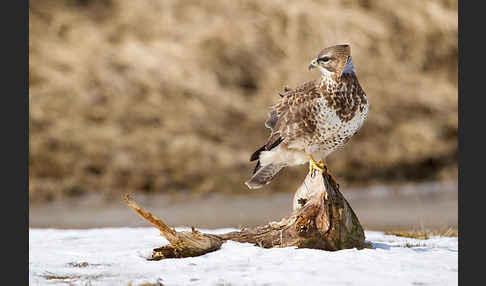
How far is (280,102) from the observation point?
6.02 meters

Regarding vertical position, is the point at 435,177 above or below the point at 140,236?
above

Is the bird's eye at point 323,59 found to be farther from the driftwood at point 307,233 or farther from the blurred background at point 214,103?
the blurred background at point 214,103

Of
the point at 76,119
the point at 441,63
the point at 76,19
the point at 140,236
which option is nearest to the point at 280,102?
the point at 140,236

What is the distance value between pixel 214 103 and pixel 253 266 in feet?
24.6

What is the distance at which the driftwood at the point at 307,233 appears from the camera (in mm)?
5258

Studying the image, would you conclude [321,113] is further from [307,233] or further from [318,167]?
[307,233]

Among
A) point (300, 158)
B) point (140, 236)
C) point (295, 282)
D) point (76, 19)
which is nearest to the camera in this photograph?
point (295, 282)

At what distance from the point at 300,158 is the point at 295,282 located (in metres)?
1.61

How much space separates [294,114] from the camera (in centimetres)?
563

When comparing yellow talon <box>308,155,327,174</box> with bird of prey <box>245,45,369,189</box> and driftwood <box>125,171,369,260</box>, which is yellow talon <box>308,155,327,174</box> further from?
driftwood <box>125,171,369,260</box>

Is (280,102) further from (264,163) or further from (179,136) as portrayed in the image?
(179,136)

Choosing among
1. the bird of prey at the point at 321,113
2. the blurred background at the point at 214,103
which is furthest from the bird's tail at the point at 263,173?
the blurred background at the point at 214,103

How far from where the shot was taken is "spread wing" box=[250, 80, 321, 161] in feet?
18.1

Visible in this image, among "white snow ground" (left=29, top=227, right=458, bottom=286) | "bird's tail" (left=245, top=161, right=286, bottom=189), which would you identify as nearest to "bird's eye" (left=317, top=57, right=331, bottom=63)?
A: "bird's tail" (left=245, top=161, right=286, bottom=189)
